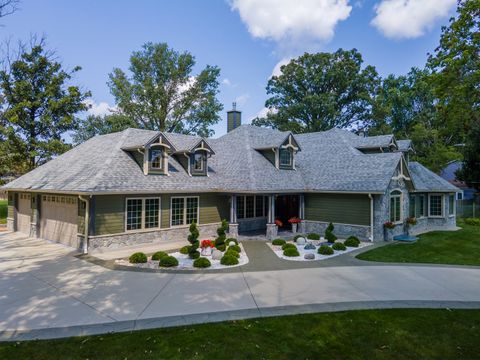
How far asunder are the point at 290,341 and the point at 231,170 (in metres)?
15.3

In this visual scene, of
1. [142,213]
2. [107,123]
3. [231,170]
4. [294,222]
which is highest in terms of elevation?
[107,123]

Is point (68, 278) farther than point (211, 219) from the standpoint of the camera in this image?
No

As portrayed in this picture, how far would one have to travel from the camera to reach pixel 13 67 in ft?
93.0

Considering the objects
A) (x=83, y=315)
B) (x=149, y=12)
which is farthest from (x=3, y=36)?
(x=83, y=315)

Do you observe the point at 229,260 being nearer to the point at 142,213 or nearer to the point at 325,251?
the point at 325,251

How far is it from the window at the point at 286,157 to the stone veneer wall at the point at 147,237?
6.88m

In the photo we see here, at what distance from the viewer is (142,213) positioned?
16.5 m

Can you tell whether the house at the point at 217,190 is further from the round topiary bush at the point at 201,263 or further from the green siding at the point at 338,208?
the round topiary bush at the point at 201,263

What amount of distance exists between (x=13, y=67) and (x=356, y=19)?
29.5m

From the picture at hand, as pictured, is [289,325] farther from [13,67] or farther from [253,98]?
[13,67]

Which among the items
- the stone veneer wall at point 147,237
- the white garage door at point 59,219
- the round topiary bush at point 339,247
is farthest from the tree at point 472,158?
the white garage door at point 59,219

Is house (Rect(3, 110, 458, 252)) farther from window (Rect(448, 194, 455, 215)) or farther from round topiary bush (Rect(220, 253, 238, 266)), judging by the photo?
round topiary bush (Rect(220, 253, 238, 266))

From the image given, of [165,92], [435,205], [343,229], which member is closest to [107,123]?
[165,92]

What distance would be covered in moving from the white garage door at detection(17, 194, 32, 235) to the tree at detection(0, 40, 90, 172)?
9478 mm
